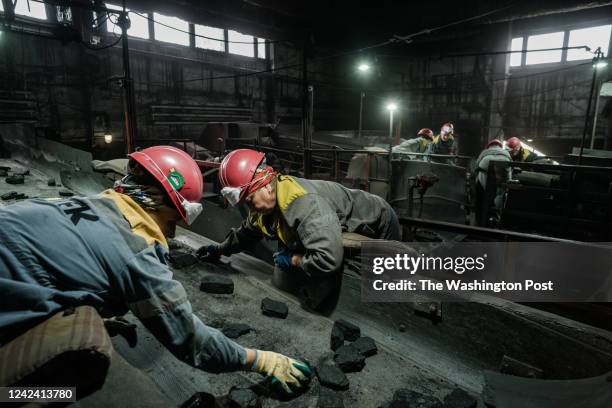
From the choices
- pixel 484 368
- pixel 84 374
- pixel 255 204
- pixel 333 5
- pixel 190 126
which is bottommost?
pixel 484 368

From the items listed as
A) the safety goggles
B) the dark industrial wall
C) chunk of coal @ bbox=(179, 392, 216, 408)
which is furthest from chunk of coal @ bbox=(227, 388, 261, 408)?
the dark industrial wall

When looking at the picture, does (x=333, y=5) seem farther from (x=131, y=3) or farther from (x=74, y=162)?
(x=74, y=162)

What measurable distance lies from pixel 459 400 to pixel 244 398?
1.18m

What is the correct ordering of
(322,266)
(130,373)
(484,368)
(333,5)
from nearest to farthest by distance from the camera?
(130,373) → (484,368) → (322,266) → (333,5)

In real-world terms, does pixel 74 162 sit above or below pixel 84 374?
above

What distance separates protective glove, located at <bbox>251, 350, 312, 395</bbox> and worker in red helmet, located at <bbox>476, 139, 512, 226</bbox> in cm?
434

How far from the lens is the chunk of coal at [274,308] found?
2.73m

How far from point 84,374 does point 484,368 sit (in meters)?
2.29

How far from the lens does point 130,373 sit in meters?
1.82

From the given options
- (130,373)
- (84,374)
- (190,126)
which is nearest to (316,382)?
(130,373)

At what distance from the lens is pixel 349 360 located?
7.22ft

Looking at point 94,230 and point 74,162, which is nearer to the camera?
point 94,230

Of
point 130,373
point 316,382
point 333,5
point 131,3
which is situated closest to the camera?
point 130,373

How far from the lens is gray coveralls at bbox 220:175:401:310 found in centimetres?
254
